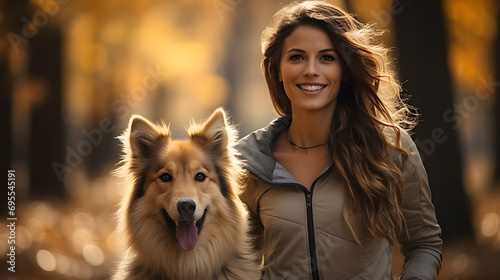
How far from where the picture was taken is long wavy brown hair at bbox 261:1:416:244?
3.08m

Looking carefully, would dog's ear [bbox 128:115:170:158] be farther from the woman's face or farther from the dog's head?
the woman's face

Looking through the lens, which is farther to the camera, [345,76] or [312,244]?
[345,76]

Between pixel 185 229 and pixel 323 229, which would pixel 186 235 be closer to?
pixel 185 229

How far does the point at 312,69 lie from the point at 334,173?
60 cm

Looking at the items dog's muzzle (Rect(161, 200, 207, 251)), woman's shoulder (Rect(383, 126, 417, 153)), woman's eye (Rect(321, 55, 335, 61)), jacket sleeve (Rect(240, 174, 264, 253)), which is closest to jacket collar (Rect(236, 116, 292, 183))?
jacket sleeve (Rect(240, 174, 264, 253))

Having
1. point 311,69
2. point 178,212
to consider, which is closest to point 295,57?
point 311,69

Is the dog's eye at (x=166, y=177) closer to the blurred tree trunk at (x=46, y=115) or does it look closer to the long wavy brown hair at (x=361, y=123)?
the long wavy brown hair at (x=361, y=123)

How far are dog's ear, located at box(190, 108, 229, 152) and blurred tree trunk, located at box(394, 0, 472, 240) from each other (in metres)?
3.41

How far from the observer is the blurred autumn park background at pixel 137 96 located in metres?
6.22

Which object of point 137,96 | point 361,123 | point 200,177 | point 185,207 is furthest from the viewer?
point 137,96

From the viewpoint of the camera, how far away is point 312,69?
10.2 feet

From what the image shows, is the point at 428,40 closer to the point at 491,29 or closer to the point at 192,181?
the point at 491,29

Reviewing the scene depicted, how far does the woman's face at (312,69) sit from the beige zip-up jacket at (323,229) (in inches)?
15.1

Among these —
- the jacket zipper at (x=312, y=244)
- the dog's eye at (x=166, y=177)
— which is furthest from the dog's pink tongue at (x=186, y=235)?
the jacket zipper at (x=312, y=244)
